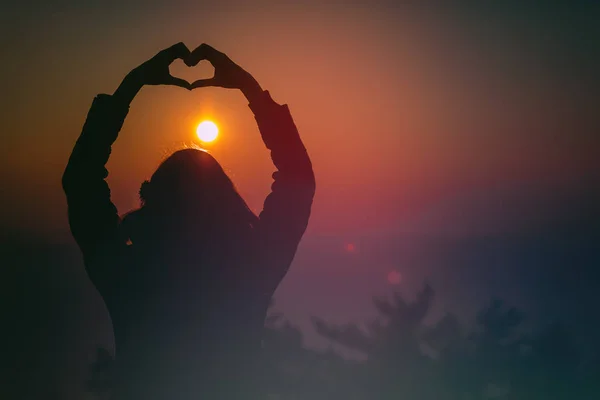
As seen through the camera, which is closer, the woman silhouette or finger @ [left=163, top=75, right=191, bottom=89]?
the woman silhouette

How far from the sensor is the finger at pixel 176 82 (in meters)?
2.70

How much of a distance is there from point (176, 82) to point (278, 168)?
2.31 feet

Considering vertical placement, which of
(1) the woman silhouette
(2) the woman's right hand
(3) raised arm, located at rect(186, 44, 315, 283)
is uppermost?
(2) the woman's right hand

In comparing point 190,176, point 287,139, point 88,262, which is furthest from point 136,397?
point 287,139

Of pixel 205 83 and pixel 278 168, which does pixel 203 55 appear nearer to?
pixel 205 83

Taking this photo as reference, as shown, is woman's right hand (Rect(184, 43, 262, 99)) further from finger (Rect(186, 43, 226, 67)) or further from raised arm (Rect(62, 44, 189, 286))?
raised arm (Rect(62, 44, 189, 286))

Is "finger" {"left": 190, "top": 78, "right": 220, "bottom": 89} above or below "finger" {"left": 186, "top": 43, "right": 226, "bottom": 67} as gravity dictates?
below

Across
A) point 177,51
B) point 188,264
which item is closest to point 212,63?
point 177,51

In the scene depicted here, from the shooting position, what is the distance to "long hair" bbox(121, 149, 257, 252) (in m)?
2.49

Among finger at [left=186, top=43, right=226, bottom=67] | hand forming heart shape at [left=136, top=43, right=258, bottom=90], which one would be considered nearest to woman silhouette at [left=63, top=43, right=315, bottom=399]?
hand forming heart shape at [left=136, top=43, right=258, bottom=90]

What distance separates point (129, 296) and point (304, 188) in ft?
3.13

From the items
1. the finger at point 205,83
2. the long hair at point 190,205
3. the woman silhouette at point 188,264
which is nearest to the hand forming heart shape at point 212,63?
the finger at point 205,83

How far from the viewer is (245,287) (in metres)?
2.50

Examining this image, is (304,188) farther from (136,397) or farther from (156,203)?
(136,397)
